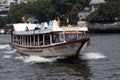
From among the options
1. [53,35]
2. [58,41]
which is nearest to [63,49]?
[58,41]

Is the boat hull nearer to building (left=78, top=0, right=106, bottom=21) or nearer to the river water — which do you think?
the river water

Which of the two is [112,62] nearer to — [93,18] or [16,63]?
[16,63]

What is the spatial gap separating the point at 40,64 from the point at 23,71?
4.09m

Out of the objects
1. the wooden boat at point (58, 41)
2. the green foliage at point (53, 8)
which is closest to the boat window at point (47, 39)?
the wooden boat at point (58, 41)

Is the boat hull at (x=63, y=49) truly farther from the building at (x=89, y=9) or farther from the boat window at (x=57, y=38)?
the building at (x=89, y=9)

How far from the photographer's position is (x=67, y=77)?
32.3 meters

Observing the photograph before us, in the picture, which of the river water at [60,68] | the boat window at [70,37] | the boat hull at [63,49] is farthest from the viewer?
the boat window at [70,37]

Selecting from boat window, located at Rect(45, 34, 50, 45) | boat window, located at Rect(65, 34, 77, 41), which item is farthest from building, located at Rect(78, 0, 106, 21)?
boat window, located at Rect(65, 34, 77, 41)

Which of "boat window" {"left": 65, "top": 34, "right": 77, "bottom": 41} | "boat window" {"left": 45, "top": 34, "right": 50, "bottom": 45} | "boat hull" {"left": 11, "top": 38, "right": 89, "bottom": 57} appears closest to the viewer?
"boat hull" {"left": 11, "top": 38, "right": 89, "bottom": 57}

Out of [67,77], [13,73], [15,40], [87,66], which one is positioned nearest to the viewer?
[67,77]

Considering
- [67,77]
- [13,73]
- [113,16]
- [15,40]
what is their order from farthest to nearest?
[113,16] < [15,40] < [13,73] < [67,77]

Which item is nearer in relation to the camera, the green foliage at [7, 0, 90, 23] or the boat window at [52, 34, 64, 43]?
the boat window at [52, 34, 64, 43]

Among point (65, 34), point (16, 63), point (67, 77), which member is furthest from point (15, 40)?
point (67, 77)

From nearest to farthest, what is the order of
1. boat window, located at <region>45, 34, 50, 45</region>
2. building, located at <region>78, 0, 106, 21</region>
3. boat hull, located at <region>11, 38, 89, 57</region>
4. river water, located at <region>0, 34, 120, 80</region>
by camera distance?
1. river water, located at <region>0, 34, 120, 80</region>
2. boat hull, located at <region>11, 38, 89, 57</region>
3. boat window, located at <region>45, 34, 50, 45</region>
4. building, located at <region>78, 0, 106, 21</region>
